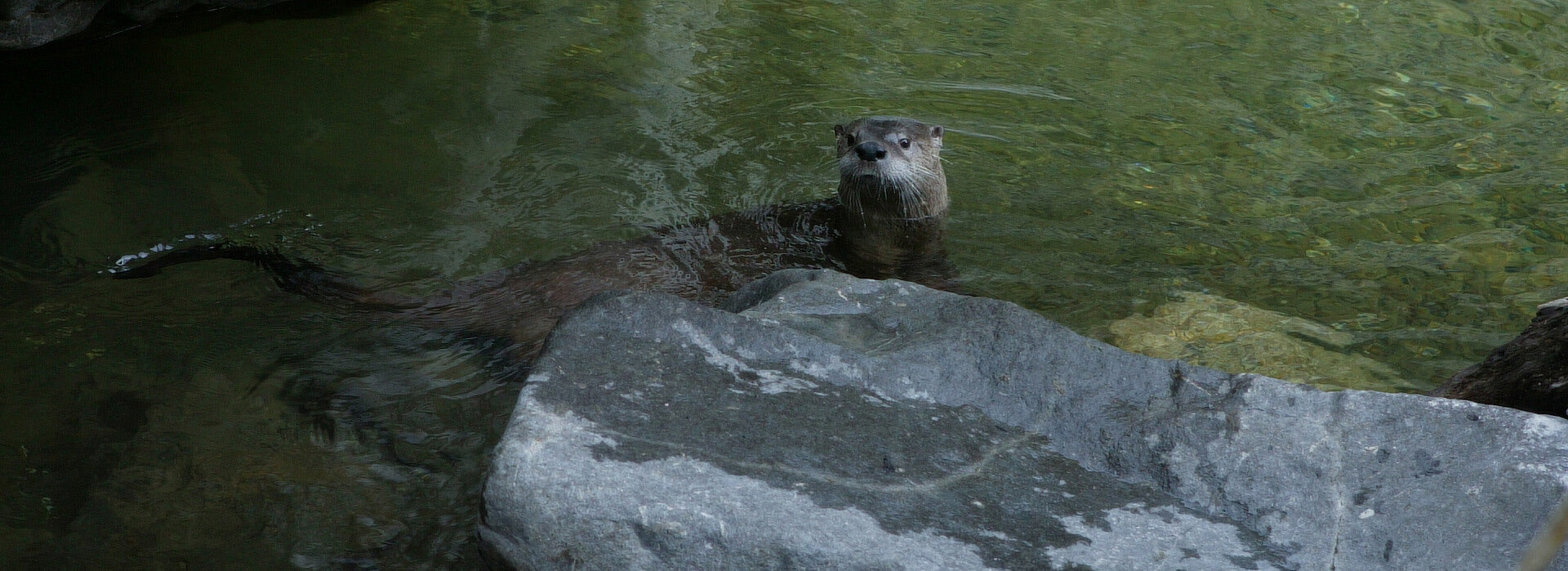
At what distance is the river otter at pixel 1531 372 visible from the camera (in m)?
2.19

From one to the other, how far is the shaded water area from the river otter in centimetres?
68

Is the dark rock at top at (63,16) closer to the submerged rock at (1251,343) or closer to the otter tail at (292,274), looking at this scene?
the otter tail at (292,274)

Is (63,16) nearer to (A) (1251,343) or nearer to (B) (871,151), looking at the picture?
(B) (871,151)

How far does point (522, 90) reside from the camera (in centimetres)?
493

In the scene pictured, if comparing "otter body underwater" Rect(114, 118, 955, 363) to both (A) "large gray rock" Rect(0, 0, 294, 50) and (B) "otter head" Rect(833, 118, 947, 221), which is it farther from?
(A) "large gray rock" Rect(0, 0, 294, 50)

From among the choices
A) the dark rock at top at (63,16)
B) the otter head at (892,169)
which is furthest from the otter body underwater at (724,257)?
the dark rock at top at (63,16)

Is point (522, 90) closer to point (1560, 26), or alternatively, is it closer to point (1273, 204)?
point (1273, 204)

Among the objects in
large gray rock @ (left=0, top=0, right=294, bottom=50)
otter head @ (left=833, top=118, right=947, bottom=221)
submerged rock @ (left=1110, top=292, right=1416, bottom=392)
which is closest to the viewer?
submerged rock @ (left=1110, top=292, right=1416, bottom=392)

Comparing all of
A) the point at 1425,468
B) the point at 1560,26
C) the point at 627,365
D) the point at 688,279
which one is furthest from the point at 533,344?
the point at 1560,26

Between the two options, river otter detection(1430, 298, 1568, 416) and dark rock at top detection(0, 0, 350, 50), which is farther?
dark rock at top detection(0, 0, 350, 50)

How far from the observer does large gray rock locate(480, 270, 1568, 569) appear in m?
1.60

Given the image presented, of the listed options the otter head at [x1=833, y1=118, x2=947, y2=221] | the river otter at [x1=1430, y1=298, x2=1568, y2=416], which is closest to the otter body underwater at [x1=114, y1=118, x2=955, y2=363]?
the otter head at [x1=833, y1=118, x2=947, y2=221]

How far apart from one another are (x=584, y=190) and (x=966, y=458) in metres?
2.62

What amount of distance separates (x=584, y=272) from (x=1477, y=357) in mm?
2651
